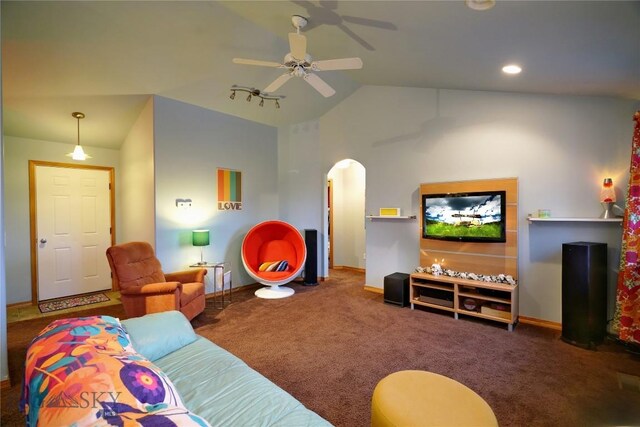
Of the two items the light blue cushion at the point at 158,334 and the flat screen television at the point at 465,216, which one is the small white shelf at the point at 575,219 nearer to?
the flat screen television at the point at 465,216

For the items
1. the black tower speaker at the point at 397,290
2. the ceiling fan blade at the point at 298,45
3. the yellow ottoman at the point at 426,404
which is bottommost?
the black tower speaker at the point at 397,290

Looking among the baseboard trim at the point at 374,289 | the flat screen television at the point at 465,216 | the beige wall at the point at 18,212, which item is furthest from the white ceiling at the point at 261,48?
the baseboard trim at the point at 374,289

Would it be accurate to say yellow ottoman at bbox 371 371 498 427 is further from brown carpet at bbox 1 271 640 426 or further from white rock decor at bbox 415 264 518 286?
white rock decor at bbox 415 264 518 286

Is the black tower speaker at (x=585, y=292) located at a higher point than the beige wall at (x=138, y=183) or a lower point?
lower

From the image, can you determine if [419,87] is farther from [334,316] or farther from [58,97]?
[58,97]

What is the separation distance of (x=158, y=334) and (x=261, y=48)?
332cm

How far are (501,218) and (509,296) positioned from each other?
35.8 inches

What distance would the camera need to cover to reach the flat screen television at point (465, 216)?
360 cm

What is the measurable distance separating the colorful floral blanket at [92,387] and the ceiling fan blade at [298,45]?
2.37 metres

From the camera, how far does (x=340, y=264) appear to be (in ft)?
22.6

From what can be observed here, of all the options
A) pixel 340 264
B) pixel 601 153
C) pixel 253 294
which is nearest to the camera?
pixel 601 153

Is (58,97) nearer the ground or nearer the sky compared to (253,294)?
nearer the sky

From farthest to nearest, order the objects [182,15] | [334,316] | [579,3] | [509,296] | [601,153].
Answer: [334,316]
[509,296]
[601,153]
[182,15]
[579,3]

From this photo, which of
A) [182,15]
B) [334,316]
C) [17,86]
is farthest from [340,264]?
[17,86]
